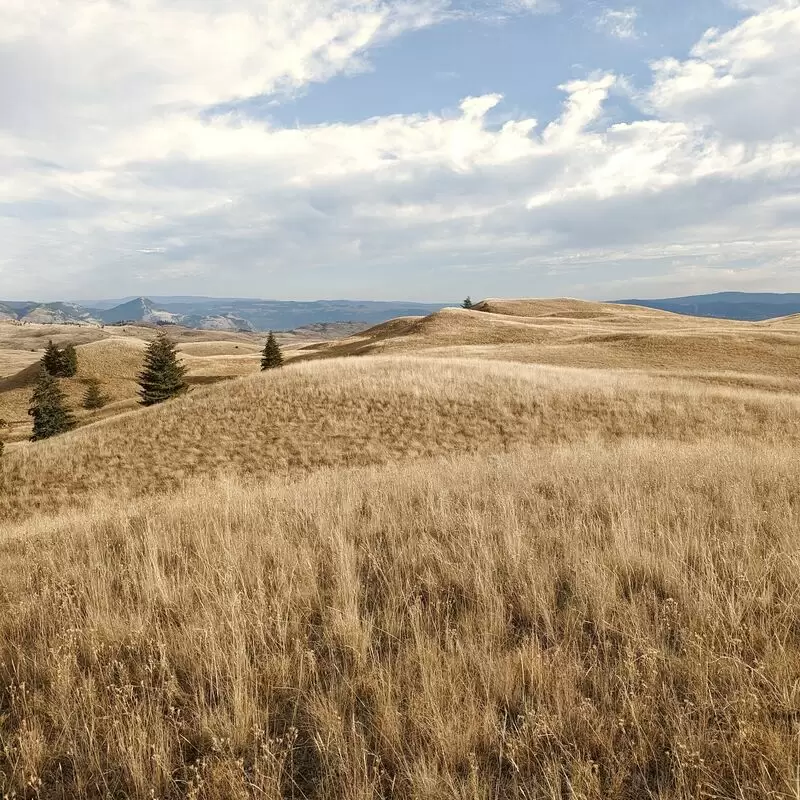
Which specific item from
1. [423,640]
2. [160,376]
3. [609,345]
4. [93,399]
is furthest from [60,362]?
[423,640]

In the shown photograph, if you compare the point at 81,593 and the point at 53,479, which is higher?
the point at 81,593

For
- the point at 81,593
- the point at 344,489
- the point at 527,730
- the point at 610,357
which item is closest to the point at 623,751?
the point at 527,730

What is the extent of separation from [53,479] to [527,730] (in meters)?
19.4

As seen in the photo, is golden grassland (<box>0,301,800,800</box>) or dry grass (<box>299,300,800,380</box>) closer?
golden grassland (<box>0,301,800,800</box>)

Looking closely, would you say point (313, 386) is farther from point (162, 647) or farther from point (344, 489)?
point (162, 647)

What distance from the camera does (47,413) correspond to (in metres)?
44.9

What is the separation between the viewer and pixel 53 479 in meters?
17.1

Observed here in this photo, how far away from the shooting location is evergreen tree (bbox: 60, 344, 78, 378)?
65.9 metres

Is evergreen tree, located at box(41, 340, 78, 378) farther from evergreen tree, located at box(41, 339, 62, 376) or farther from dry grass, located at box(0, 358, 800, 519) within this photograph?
dry grass, located at box(0, 358, 800, 519)

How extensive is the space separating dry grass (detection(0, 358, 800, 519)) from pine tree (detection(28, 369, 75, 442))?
28765mm

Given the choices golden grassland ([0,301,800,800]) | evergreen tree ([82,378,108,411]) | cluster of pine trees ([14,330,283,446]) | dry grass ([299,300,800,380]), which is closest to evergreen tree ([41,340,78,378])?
evergreen tree ([82,378,108,411])

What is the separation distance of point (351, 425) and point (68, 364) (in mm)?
63114

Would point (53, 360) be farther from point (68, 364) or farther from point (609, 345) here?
point (609, 345)

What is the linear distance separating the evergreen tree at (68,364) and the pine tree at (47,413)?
69.1 ft
